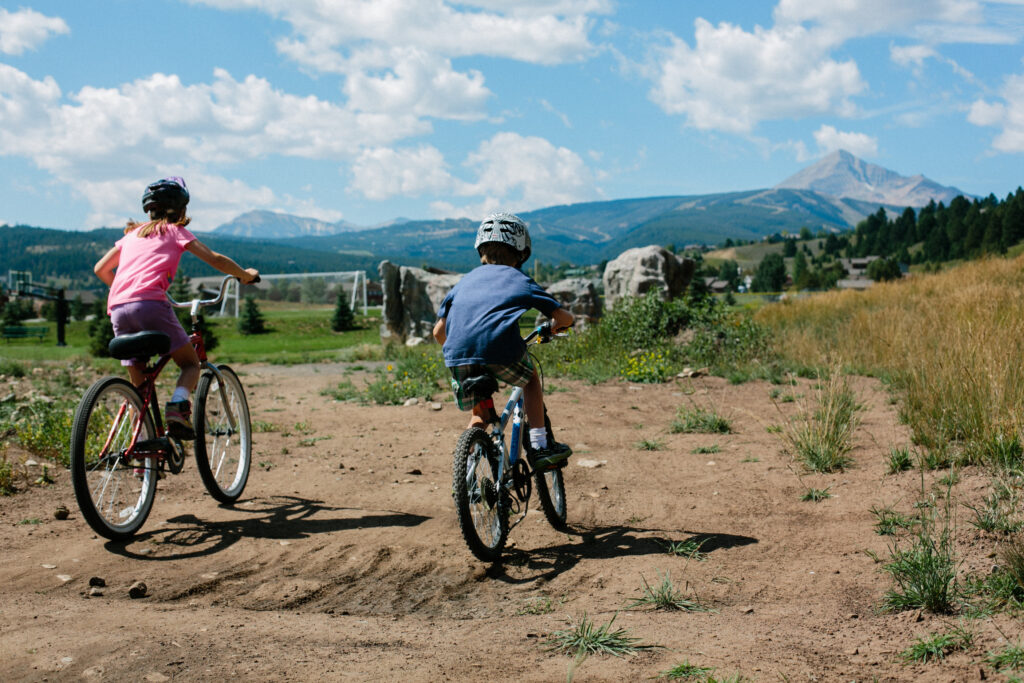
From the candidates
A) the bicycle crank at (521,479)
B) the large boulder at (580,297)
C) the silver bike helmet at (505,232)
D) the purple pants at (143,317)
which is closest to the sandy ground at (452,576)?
the bicycle crank at (521,479)

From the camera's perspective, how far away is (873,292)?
16328mm

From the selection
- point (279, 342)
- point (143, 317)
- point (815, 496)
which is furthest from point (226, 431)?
point (279, 342)

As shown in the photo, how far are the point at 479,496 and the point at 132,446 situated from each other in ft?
7.21

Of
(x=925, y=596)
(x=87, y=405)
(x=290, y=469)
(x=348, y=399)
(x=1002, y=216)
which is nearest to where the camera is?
(x=925, y=596)

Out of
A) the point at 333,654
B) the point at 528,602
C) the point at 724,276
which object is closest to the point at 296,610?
the point at 333,654

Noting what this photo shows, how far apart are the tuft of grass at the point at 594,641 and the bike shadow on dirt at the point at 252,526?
203 centimetres

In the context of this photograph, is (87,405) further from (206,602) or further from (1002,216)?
(1002,216)

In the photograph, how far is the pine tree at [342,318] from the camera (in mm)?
34500

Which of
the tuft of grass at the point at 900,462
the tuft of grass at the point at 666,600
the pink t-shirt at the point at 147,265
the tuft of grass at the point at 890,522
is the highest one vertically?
the pink t-shirt at the point at 147,265

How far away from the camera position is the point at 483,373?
4.02 metres

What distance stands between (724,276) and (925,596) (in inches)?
7031

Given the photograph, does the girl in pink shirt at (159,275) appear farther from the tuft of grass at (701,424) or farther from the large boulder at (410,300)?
the large boulder at (410,300)

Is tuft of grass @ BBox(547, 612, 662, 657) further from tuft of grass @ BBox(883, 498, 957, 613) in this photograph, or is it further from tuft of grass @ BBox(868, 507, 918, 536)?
tuft of grass @ BBox(868, 507, 918, 536)

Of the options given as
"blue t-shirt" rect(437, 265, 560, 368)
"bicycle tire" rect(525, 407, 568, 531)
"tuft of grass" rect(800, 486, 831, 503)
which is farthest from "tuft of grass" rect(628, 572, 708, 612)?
"tuft of grass" rect(800, 486, 831, 503)
